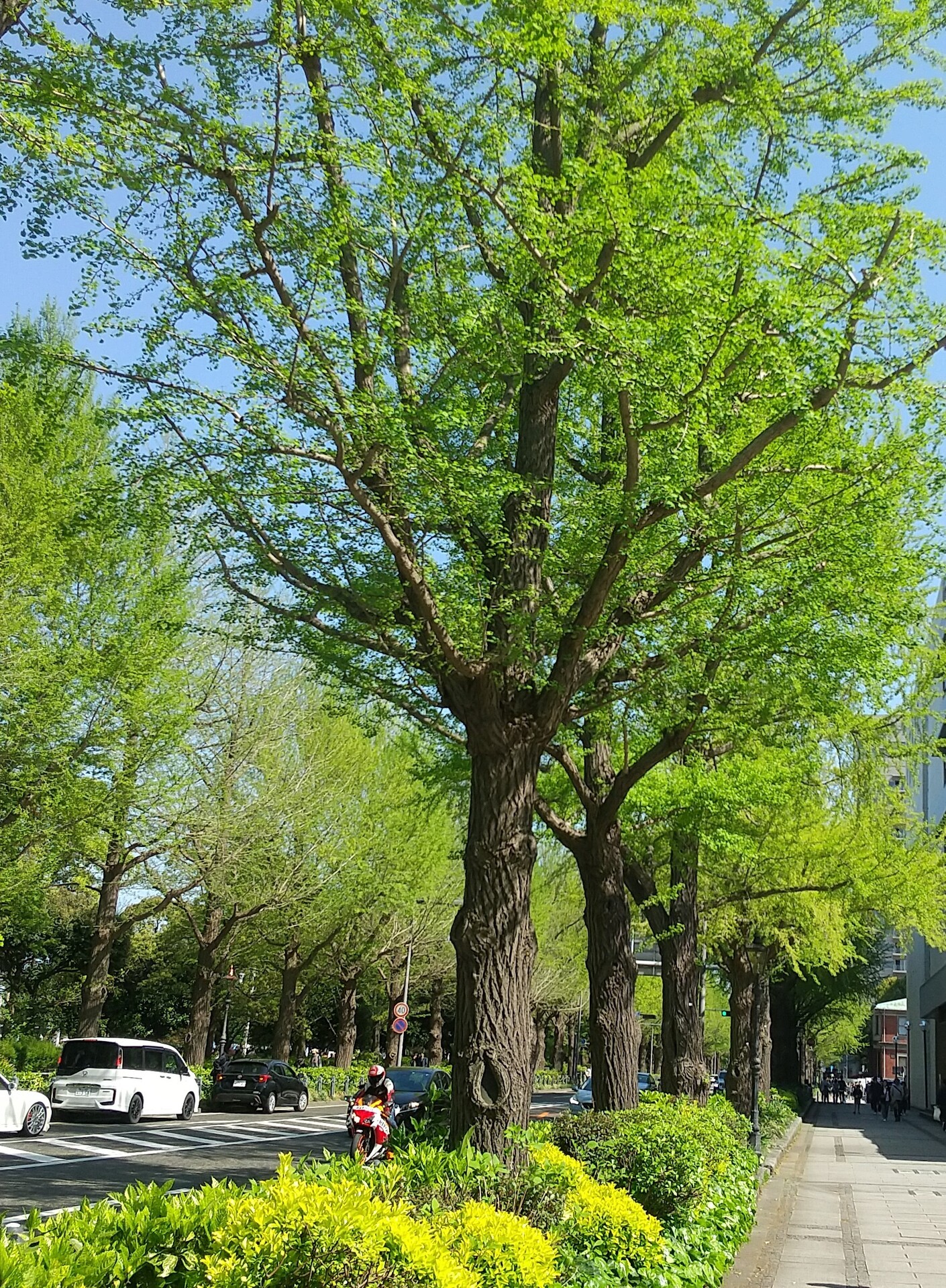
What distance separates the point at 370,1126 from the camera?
1352 centimetres

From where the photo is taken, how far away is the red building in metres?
104

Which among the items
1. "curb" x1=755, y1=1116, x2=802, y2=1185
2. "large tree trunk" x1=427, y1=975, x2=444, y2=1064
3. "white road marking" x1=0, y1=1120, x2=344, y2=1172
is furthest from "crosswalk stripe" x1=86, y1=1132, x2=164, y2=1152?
"large tree trunk" x1=427, y1=975, x2=444, y2=1064

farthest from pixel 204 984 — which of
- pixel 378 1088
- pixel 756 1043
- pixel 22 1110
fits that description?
pixel 378 1088

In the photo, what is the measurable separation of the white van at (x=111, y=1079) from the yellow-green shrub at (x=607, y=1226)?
17689 millimetres

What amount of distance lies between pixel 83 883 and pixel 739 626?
20.2 m

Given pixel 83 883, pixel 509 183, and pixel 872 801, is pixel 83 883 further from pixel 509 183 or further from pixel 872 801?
pixel 509 183

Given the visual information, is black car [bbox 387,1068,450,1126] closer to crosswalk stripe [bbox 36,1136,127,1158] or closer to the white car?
crosswalk stripe [bbox 36,1136,127,1158]

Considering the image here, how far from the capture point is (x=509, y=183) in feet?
26.5

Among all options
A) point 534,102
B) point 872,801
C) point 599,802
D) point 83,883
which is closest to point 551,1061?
point 83,883

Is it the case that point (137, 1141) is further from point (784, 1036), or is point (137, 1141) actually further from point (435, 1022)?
point (784, 1036)

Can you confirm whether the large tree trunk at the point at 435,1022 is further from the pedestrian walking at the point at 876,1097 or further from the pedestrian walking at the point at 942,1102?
the pedestrian walking at the point at 876,1097

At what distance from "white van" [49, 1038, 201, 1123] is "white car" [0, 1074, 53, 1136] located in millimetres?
3074

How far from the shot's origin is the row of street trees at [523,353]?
7727mm

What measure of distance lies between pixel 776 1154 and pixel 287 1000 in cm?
1934
